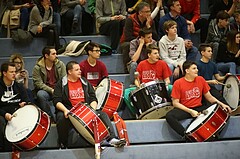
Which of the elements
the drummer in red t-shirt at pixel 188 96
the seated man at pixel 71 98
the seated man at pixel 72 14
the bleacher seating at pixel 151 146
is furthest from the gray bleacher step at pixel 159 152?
the seated man at pixel 72 14

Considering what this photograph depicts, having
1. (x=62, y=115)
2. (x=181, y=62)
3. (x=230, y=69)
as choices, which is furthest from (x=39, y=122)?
(x=230, y=69)

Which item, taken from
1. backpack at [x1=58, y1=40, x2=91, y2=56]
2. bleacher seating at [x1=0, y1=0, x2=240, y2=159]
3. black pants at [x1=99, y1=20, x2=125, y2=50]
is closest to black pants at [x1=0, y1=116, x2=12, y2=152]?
bleacher seating at [x1=0, y1=0, x2=240, y2=159]

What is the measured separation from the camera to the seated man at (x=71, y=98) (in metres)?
6.21

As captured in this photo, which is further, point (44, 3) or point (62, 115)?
point (44, 3)

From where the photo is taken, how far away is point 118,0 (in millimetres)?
8508

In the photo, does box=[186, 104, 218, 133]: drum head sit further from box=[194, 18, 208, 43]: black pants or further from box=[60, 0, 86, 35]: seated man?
box=[60, 0, 86, 35]: seated man

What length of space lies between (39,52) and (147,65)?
198cm

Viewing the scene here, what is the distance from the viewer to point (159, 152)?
6.34 m

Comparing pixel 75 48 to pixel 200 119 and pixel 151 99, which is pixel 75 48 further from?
pixel 200 119

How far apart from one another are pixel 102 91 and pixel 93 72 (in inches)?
20.8

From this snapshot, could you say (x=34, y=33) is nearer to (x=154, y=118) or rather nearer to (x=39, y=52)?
(x=39, y=52)

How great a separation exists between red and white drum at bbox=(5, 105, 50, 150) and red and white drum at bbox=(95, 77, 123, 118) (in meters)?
0.75

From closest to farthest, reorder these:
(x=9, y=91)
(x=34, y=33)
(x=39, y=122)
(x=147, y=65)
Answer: (x=39, y=122) → (x=9, y=91) → (x=147, y=65) → (x=34, y=33)

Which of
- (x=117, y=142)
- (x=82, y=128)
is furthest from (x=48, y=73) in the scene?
(x=117, y=142)
